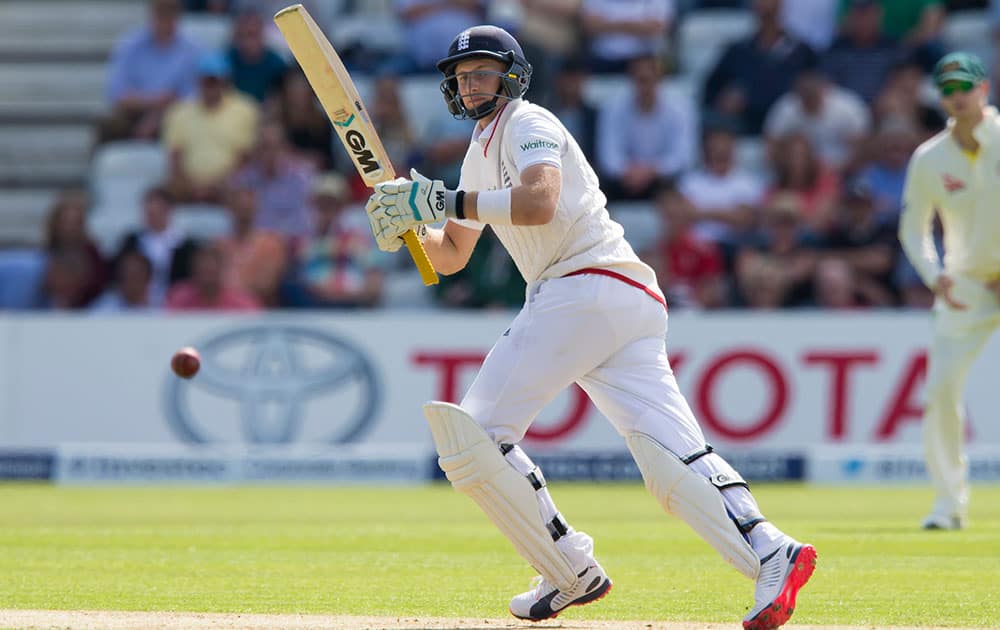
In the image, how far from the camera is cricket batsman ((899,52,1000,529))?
7215 millimetres

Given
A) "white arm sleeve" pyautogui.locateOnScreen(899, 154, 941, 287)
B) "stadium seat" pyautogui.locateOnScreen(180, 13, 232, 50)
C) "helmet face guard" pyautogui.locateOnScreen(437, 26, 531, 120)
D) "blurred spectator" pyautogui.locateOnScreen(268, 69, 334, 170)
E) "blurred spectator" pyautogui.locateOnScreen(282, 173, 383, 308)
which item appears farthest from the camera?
"stadium seat" pyautogui.locateOnScreen(180, 13, 232, 50)

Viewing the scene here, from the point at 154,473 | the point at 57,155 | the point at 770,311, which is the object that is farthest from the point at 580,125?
the point at 57,155

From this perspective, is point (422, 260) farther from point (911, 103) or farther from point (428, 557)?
point (911, 103)

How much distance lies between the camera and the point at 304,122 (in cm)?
1250

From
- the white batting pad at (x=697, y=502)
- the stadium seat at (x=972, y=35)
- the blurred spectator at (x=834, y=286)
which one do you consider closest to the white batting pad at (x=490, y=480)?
the white batting pad at (x=697, y=502)

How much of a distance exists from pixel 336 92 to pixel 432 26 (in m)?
8.12

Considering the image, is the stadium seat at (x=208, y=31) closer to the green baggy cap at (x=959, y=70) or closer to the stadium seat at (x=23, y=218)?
the stadium seat at (x=23, y=218)

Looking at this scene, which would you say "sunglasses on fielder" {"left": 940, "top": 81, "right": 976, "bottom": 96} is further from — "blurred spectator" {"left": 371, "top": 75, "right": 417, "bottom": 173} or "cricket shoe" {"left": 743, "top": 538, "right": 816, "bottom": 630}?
"blurred spectator" {"left": 371, "top": 75, "right": 417, "bottom": 173}

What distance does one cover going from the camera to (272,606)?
4875 mm

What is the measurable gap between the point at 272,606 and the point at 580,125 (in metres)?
7.75

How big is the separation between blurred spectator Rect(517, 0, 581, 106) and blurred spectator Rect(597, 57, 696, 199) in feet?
1.83

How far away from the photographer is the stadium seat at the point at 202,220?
40.5 ft

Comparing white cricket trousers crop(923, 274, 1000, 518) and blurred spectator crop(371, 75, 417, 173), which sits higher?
blurred spectator crop(371, 75, 417, 173)

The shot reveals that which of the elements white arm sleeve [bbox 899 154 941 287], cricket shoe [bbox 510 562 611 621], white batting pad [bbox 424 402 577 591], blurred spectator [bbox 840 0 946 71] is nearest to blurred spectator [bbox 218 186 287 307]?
blurred spectator [bbox 840 0 946 71]
